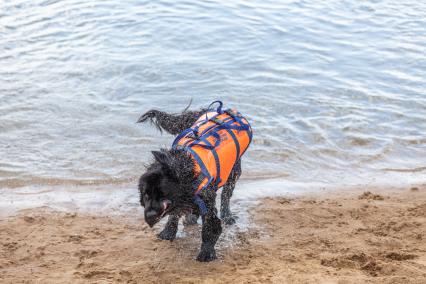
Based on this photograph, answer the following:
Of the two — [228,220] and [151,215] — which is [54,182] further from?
[151,215]

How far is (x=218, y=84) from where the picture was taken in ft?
32.8

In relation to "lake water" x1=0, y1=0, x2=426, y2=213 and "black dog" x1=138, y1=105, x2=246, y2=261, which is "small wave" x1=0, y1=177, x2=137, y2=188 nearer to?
"lake water" x1=0, y1=0, x2=426, y2=213

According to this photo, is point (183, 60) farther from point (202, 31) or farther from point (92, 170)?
point (92, 170)

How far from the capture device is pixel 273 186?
7027 millimetres

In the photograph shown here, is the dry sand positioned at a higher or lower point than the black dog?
lower

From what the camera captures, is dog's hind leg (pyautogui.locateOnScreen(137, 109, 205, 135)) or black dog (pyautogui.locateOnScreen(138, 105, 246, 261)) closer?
black dog (pyautogui.locateOnScreen(138, 105, 246, 261))

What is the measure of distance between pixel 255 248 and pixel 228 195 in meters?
0.76

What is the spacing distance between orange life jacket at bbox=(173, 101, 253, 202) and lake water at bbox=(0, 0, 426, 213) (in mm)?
1228

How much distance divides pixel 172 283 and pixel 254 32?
904cm

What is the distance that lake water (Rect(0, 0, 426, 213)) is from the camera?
7562 mm

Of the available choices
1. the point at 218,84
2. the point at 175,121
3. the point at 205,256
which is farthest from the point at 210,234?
the point at 218,84

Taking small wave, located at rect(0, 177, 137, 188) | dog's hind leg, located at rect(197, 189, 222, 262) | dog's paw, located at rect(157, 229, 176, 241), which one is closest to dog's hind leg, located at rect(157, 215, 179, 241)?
dog's paw, located at rect(157, 229, 176, 241)

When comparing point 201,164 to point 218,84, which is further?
point 218,84

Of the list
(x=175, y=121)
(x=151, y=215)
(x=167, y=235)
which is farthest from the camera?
(x=175, y=121)
